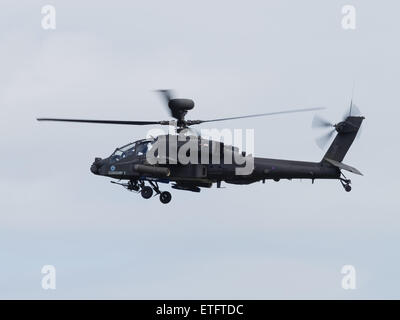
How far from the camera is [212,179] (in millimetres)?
55781

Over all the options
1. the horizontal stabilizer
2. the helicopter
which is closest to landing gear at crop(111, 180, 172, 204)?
the helicopter

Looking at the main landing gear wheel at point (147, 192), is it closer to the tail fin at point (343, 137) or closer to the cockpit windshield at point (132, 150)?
the cockpit windshield at point (132, 150)

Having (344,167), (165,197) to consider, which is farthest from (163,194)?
(344,167)

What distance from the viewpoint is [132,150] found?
186 feet

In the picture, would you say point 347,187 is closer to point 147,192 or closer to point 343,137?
point 343,137

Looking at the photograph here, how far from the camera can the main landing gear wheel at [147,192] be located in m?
55.9

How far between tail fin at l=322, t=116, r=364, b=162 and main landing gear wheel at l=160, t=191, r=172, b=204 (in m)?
9.06

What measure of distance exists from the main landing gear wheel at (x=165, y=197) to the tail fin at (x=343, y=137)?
9.06 meters

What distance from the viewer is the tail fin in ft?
188

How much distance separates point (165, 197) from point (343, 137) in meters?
10.7
